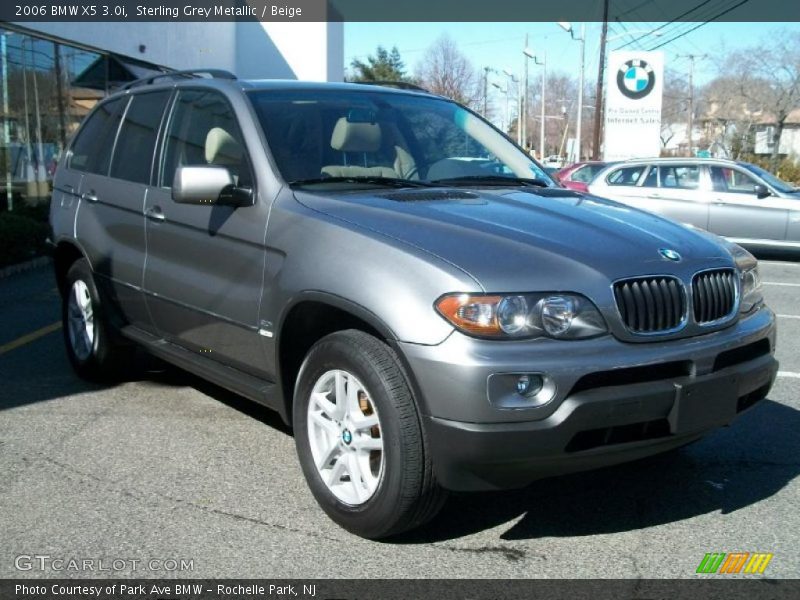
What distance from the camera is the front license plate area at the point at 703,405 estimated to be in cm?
336

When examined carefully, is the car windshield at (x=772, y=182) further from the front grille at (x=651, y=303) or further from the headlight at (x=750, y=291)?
the front grille at (x=651, y=303)

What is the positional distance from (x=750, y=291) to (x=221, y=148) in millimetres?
2657

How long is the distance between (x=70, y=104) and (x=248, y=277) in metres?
14.0

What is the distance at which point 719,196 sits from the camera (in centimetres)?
1461

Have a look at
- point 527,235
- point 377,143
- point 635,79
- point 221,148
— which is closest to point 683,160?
point 377,143

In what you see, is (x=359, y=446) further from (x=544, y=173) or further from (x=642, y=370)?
(x=544, y=173)

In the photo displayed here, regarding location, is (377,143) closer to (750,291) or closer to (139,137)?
(139,137)

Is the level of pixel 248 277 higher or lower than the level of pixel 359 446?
higher

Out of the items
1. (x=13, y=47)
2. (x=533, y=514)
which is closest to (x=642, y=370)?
(x=533, y=514)

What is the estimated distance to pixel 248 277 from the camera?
421 cm

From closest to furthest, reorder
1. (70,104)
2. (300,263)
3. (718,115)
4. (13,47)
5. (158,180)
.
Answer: (300,263) → (158,180) → (13,47) → (70,104) → (718,115)

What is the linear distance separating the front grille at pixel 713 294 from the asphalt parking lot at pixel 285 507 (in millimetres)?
925

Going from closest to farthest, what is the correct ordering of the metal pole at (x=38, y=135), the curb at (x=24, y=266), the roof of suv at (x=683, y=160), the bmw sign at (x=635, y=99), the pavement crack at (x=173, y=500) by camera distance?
the pavement crack at (x=173, y=500), the curb at (x=24, y=266), the roof of suv at (x=683, y=160), the metal pole at (x=38, y=135), the bmw sign at (x=635, y=99)

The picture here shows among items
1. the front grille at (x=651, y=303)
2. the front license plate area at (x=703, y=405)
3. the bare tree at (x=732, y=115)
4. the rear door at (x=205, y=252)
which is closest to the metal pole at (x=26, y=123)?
the rear door at (x=205, y=252)
